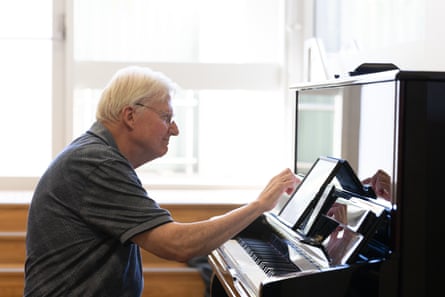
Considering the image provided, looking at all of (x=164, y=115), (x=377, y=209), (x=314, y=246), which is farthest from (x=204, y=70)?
(x=377, y=209)

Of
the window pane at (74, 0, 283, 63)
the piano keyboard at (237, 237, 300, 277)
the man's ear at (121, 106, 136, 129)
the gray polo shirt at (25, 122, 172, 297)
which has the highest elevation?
the window pane at (74, 0, 283, 63)

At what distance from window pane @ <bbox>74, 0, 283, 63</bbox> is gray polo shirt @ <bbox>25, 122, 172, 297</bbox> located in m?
1.76

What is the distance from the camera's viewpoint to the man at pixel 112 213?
1.55 meters

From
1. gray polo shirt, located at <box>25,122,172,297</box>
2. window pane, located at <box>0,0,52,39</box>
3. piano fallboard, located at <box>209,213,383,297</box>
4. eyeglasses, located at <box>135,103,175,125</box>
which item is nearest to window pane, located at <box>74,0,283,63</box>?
window pane, located at <box>0,0,52,39</box>

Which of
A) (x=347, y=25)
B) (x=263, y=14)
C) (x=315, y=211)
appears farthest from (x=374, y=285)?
(x=263, y=14)

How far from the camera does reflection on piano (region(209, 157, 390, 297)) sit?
1.39 meters

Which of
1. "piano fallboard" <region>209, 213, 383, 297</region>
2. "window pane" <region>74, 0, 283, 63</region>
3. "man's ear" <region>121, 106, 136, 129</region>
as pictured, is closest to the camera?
"piano fallboard" <region>209, 213, 383, 297</region>

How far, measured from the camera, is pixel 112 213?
155 centimetres

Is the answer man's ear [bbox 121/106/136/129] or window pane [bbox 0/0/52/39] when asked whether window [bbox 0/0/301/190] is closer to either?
window pane [bbox 0/0/52/39]

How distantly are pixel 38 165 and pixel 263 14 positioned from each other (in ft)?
5.05

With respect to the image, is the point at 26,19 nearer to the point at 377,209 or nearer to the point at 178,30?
the point at 178,30

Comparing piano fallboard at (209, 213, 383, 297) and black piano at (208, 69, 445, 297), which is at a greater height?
black piano at (208, 69, 445, 297)

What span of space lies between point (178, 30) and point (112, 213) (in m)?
2.00

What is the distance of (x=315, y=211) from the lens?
1.75 metres
